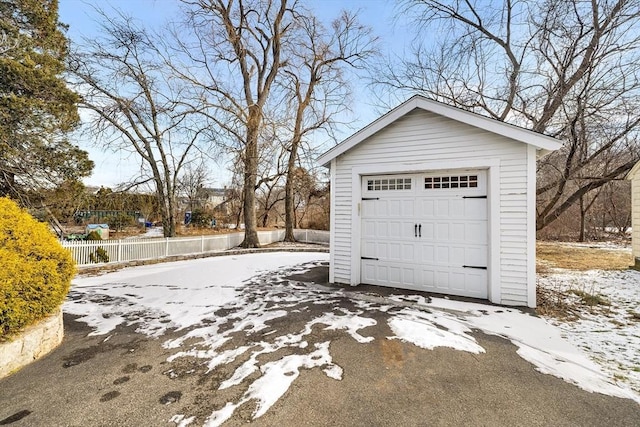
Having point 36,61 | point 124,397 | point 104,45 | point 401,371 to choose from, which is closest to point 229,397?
point 124,397

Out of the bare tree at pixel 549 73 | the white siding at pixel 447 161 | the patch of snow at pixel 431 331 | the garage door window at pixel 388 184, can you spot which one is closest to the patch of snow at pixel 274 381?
the patch of snow at pixel 431 331

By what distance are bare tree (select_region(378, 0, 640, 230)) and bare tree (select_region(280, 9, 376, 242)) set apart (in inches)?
189

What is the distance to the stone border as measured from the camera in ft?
8.52

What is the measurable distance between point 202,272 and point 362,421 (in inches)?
244

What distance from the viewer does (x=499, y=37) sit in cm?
939

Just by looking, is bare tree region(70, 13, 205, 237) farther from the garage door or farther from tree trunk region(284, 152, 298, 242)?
the garage door

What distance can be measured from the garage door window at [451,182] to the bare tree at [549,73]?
541 cm

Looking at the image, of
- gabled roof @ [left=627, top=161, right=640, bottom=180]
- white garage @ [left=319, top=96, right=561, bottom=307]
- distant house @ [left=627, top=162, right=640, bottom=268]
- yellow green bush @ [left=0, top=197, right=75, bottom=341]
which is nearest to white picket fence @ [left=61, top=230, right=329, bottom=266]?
yellow green bush @ [left=0, top=197, right=75, bottom=341]

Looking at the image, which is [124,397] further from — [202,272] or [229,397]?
[202,272]

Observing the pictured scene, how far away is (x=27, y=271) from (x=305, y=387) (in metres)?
3.08

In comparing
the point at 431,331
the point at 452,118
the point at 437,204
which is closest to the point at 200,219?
the point at 437,204

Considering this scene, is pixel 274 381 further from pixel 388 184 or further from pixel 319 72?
pixel 319 72

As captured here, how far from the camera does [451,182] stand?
516 cm

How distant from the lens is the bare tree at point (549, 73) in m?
7.59
